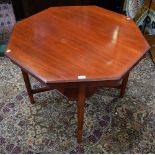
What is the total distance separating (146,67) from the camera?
90.0 inches

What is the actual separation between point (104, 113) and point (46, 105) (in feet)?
1.66

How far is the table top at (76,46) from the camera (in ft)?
4.00

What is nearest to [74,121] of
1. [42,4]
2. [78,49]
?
[78,49]

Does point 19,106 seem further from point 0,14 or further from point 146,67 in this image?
point 146,67

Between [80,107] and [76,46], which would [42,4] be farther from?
[80,107]

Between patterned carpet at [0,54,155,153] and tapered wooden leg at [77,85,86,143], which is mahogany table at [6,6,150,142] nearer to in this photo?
tapered wooden leg at [77,85,86,143]

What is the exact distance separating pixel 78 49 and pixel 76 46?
0.12 ft

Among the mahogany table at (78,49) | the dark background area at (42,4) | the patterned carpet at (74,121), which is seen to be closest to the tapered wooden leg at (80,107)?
the mahogany table at (78,49)

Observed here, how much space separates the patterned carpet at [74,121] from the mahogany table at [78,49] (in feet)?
0.54

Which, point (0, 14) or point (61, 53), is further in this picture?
point (0, 14)

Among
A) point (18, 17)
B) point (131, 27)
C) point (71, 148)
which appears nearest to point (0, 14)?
point (18, 17)

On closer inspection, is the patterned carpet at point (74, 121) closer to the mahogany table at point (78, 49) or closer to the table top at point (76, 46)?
the mahogany table at point (78, 49)

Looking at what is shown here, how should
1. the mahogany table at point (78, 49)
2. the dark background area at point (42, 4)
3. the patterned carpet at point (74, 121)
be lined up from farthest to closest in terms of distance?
the dark background area at point (42, 4), the patterned carpet at point (74, 121), the mahogany table at point (78, 49)

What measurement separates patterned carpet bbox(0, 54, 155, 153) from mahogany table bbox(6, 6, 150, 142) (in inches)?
6.4
